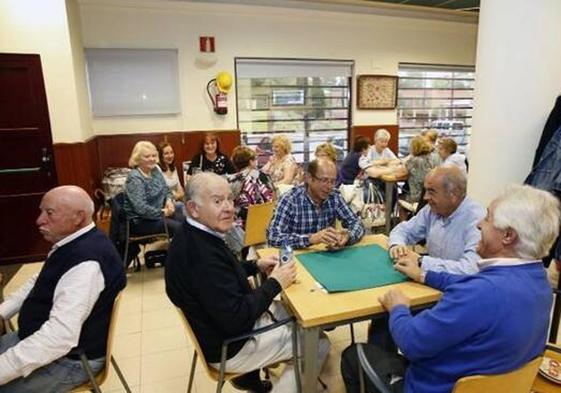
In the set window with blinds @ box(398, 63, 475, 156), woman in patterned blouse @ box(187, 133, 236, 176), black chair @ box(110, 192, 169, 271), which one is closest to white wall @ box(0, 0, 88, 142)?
black chair @ box(110, 192, 169, 271)

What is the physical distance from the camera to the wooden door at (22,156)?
364 cm

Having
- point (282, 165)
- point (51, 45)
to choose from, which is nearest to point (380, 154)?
point (282, 165)

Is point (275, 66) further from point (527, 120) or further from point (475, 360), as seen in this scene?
point (475, 360)

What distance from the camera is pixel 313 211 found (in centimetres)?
220

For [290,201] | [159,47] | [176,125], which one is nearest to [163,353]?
[290,201]

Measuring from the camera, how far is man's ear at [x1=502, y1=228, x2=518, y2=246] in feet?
3.53

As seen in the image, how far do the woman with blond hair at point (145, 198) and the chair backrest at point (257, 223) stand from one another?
2.50 feet

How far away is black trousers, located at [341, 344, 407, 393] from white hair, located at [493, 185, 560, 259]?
65 cm

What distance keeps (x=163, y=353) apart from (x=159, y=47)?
3.95 meters

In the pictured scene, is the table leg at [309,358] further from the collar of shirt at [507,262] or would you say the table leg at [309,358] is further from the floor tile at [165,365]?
the floor tile at [165,365]

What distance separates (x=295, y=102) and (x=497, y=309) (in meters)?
5.17

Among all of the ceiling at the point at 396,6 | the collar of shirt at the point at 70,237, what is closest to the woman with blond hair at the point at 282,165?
the ceiling at the point at 396,6

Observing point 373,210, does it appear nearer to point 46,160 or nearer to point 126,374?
point 126,374

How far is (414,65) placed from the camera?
6.20 metres
